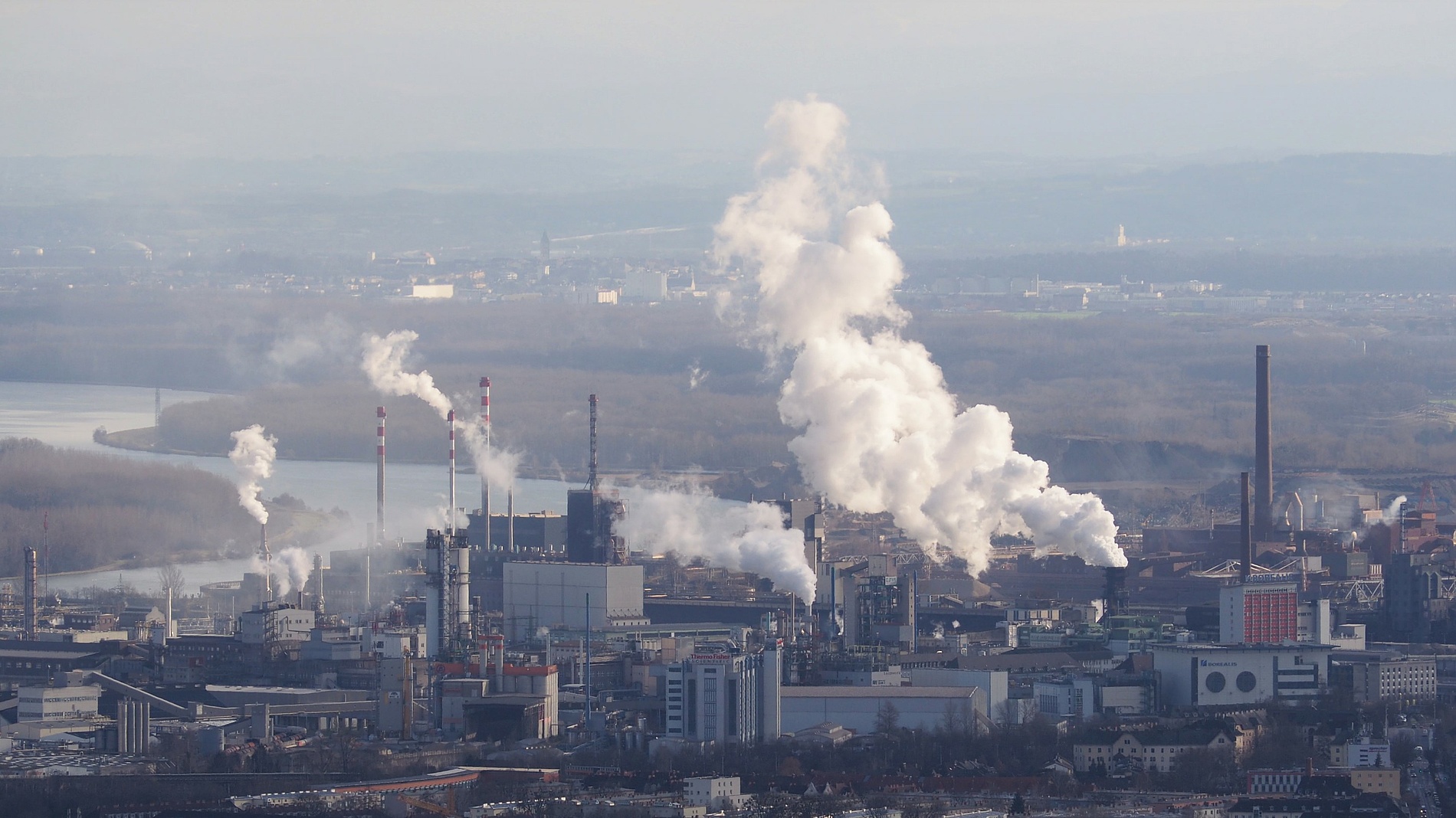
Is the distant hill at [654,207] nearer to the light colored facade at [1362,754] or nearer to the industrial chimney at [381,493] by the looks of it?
the industrial chimney at [381,493]

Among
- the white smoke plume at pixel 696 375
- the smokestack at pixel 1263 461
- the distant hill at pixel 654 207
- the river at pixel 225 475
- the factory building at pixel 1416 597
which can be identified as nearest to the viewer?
the factory building at pixel 1416 597

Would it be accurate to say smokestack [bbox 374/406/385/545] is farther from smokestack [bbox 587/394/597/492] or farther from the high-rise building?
the high-rise building

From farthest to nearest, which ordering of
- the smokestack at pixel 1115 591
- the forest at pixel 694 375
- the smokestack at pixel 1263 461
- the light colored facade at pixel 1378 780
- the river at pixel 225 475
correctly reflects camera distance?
the forest at pixel 694 375
the river at pixel 225 475
the smokestack at pixel 1263 461
the smokestack at pixel 1115 591
the light colored facade at pixel 1378 780

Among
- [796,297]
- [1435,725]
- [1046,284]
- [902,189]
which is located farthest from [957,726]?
[902,189]

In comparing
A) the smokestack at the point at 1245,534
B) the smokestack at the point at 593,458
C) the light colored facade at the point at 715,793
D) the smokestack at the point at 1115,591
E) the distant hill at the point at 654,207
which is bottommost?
the light colored facade at the point at 715,793

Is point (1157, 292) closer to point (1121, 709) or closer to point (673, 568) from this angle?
point (673, 568)

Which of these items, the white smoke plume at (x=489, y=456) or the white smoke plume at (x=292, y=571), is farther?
the white smoke plume at (x=489, y=456)

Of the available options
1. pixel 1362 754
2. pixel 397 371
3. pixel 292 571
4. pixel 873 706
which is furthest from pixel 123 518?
pixel 1362 754

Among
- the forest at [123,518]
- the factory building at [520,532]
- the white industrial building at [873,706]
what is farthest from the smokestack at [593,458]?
the white industrial building at [873,706]

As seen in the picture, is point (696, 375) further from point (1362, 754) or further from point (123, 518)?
point (1362, 754)
